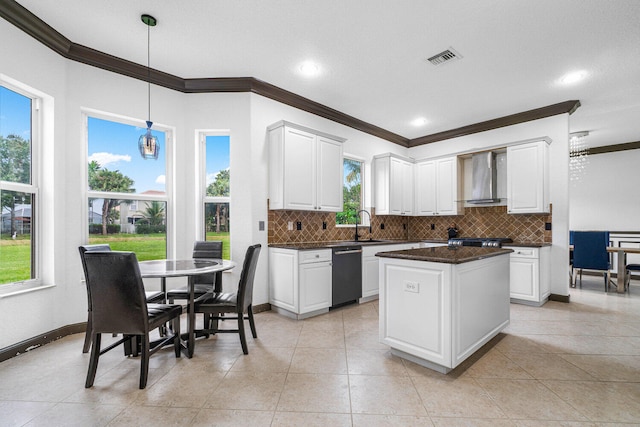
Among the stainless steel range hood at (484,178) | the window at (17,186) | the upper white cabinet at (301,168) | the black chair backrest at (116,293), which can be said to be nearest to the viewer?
the black chair backrest at (116,293)

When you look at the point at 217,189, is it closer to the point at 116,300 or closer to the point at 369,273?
the point at 116,300

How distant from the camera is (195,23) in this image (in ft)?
8.66

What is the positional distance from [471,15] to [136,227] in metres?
3.95

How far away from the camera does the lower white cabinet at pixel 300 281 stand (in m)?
3.44

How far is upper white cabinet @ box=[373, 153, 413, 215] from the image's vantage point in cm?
522

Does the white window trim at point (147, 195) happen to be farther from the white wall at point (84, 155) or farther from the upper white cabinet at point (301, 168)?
the upper white cabinet at point (301, 168)

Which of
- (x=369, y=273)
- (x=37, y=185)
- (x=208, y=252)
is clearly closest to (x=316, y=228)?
(x=369, y=273)

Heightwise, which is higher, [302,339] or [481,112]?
[481,112]

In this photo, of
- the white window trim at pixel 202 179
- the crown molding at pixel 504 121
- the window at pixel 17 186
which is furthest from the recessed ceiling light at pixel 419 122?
the window at pixel 17 186

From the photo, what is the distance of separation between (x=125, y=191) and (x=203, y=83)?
1.56m

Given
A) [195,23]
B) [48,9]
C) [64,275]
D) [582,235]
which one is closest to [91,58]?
[48,9]

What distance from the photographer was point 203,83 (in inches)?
144

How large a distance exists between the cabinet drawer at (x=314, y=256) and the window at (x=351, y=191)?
1.31m

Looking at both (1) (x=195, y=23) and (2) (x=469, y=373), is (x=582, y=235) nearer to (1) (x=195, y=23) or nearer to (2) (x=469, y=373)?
(2) (x=469, y=373)
